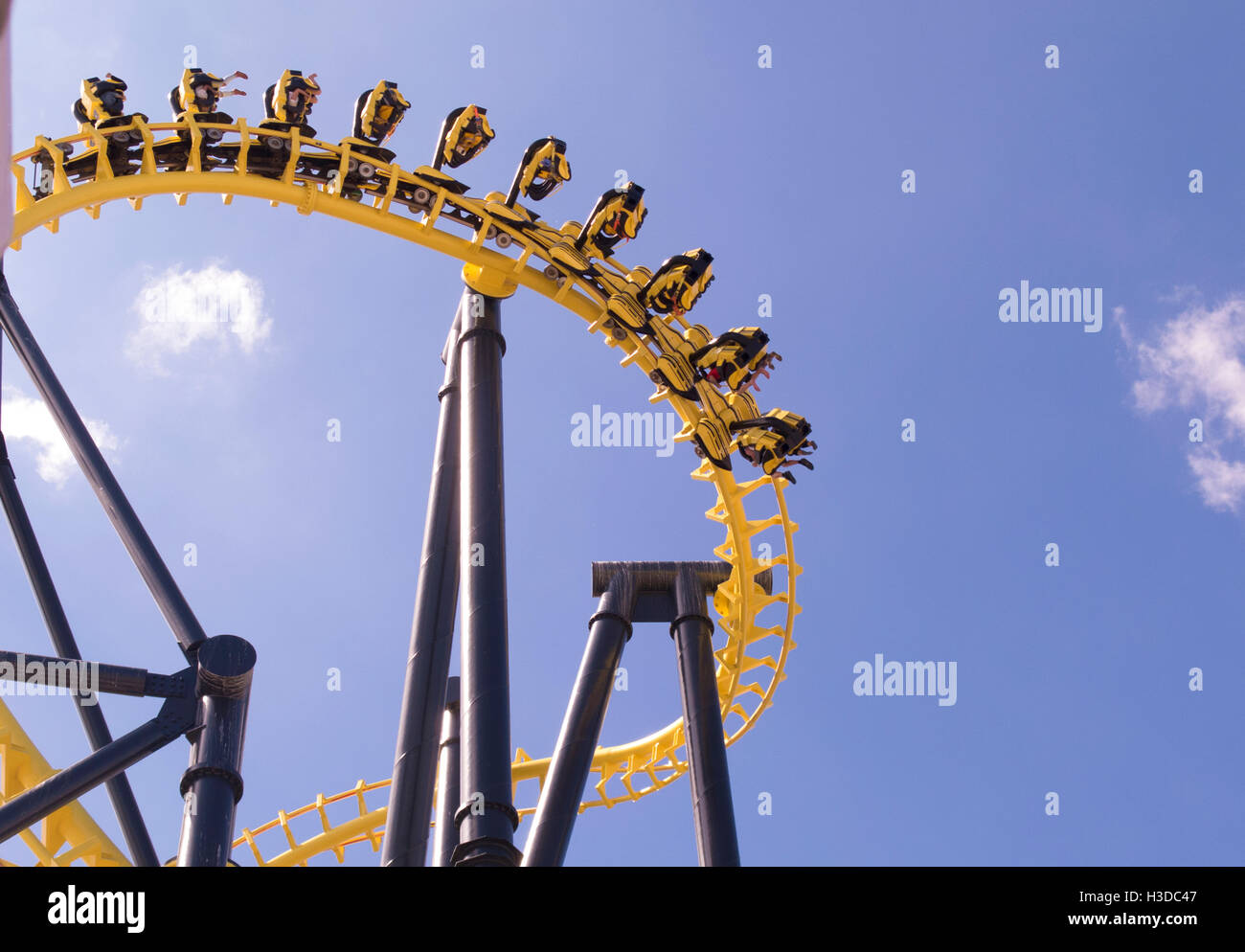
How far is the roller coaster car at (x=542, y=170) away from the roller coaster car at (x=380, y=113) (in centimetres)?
96

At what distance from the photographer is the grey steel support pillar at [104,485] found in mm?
7586

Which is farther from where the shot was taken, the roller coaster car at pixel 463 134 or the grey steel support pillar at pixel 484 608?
the roller coaster car at pixel 463 134

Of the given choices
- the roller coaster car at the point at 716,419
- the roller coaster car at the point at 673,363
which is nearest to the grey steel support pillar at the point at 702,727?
the roller coaster car at the point at 716,419

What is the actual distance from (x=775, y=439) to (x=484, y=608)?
353 cm

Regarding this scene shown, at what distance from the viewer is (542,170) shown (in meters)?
10.5

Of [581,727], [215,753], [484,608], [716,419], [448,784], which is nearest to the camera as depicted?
[215,753]

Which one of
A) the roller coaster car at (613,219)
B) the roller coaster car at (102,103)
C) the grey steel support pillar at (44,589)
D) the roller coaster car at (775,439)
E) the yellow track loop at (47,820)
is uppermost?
the roller coaster car at (102,103)

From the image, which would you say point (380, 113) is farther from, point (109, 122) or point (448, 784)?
point (448, 784)

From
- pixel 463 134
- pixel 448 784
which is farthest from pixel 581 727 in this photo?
pixel 463 134

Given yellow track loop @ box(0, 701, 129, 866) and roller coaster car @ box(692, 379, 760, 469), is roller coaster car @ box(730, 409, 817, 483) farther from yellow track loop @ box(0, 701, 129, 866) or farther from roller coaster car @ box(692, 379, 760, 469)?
yellow track loop @ box(0, 701, 129, 866)

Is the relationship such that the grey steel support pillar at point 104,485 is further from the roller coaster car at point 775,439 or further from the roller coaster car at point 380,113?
the roller coaster car at point 775,439
